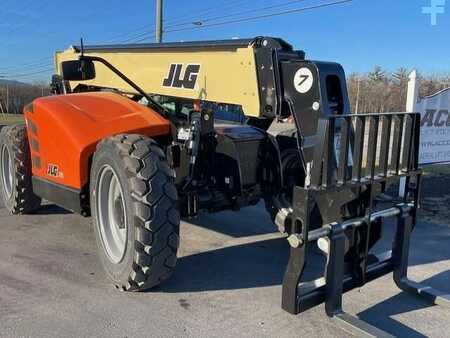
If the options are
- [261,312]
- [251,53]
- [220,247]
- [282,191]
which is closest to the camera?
[261,312]

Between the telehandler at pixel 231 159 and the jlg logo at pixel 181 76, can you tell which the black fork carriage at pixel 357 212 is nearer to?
the telehandler at pixel 231 159

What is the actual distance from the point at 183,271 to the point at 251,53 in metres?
2.02

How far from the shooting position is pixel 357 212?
3.78 m

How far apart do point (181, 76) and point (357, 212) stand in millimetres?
2101

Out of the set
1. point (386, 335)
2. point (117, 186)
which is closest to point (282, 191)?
point (117, 186)

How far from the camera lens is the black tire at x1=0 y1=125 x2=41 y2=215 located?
19.4 feet

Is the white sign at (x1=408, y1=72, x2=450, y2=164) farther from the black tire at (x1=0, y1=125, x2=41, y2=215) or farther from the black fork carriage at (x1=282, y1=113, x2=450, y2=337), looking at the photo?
the black tire at (x1=0, y1=125, x2=41, y2=215)

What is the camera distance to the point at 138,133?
4453 mm

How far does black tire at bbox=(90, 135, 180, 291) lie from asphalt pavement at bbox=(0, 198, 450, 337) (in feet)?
0.81

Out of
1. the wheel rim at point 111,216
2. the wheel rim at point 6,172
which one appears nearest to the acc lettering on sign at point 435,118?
the wheel rim at point 111,216

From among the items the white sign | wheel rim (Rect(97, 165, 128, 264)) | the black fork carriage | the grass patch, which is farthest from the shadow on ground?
the grass patch

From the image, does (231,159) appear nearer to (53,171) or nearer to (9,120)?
(53,171)

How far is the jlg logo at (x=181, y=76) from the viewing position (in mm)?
4641

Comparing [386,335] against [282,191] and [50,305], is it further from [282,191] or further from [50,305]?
[50,305]
